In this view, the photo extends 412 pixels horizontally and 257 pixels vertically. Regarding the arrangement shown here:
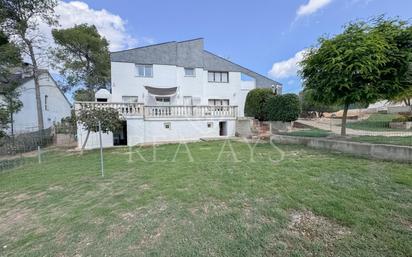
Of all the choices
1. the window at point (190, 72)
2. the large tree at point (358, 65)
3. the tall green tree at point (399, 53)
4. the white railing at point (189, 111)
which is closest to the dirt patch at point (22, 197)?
the white railing at point (189, 111)

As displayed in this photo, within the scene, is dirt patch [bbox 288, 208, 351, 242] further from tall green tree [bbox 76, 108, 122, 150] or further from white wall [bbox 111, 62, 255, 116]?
white wall [bbox 111, 62, 255, 116]

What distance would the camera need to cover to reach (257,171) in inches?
258

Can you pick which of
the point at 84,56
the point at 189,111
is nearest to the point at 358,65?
the point at 189,111

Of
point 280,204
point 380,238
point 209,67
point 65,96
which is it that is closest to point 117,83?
point 209,67

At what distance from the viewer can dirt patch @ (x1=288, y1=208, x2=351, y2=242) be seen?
318cm

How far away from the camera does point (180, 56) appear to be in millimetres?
22000

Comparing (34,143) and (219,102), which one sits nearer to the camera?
(34,143)

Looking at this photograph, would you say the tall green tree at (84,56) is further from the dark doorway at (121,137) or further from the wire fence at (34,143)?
the dark doorway at (121,137)

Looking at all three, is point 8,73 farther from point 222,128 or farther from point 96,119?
point 222,128

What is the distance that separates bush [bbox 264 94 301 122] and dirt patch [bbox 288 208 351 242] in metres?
13.3

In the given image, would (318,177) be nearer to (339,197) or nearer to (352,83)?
(339,197)

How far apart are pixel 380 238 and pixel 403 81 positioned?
811cm

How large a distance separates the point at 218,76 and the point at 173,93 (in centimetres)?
591

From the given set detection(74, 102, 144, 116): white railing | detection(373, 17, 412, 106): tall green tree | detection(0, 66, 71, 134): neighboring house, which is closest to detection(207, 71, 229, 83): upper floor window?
detection(74, 102, 144, 116): white railing
